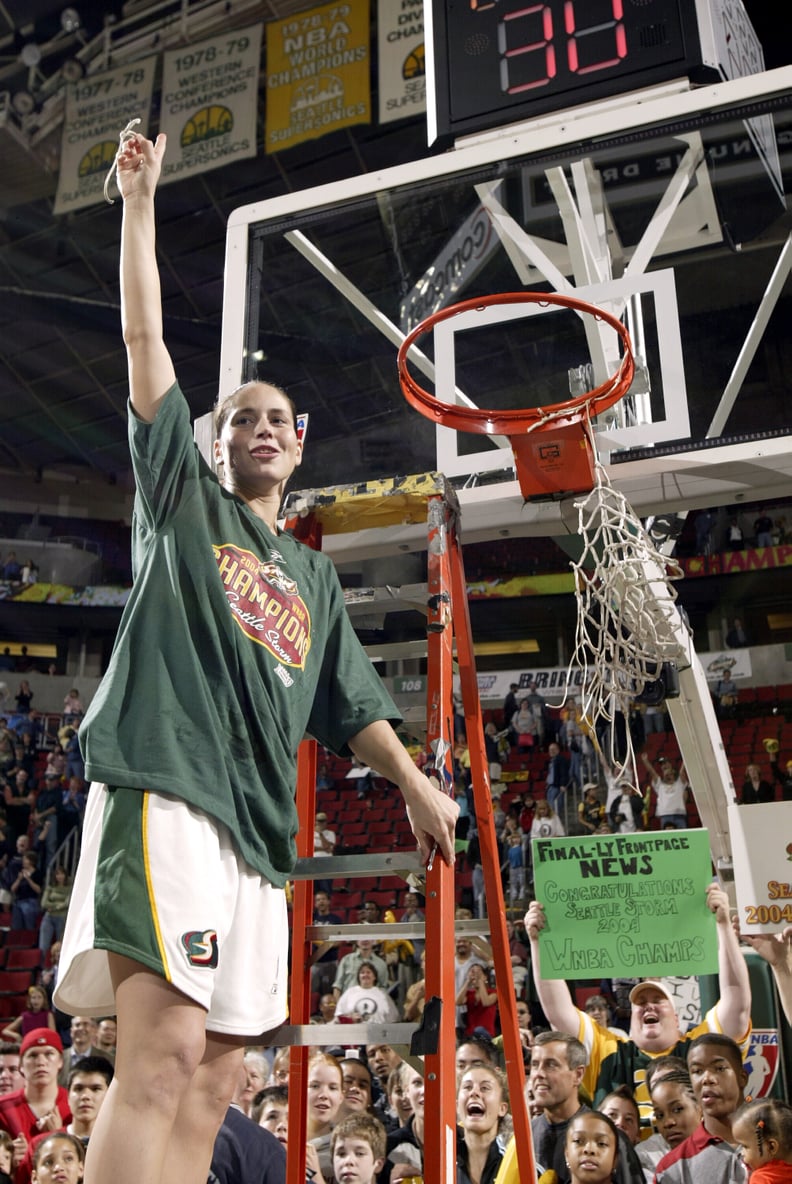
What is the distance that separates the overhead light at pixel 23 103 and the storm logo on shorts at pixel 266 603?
11.9 m

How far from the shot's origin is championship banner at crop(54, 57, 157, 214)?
1140cm

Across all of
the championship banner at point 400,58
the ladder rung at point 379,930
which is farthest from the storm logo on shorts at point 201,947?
the championship banner at point 400,58

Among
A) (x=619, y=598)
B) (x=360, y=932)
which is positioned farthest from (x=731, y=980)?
(x=360, y=932)

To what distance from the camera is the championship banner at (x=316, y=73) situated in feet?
34.5

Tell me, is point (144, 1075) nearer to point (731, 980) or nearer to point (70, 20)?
point (731, 980)

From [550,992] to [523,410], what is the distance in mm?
2127

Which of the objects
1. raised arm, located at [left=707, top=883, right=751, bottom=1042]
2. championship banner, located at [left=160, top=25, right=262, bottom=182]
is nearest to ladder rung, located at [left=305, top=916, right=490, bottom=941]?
raised arm, located at [left=707, top=883, right=751, bottom=1042]

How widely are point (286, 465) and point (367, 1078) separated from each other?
141 inches

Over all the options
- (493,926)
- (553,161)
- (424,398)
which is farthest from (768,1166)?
(553,161)

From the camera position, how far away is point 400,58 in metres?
10.1

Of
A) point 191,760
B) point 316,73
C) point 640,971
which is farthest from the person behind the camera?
point 316,73

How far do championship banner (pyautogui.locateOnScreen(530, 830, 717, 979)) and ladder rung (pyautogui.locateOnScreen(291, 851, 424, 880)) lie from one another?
155 centimetres

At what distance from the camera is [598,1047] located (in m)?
4.41

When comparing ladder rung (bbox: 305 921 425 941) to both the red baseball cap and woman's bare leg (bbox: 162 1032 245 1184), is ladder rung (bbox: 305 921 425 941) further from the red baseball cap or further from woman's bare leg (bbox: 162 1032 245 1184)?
the red baseball cap
